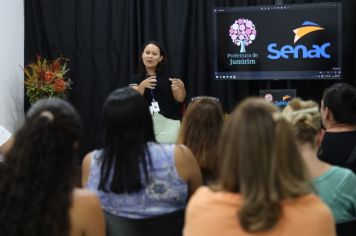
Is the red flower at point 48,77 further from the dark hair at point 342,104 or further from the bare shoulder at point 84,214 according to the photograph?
the bare shoulder at point 84,214

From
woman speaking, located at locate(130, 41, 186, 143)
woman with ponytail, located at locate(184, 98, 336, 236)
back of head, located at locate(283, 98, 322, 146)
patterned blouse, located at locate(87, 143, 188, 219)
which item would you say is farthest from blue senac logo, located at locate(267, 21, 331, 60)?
woman with ponytail, located at locate(184, 98, 336, 236)

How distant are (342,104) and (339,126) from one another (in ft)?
0.37

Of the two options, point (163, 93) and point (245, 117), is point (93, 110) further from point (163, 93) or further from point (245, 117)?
point (245, 117)

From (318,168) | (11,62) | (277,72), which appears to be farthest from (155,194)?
(11,62)

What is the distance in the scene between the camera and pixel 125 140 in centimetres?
175

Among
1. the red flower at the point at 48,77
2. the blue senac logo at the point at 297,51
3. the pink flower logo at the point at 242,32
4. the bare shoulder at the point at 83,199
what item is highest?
the pink flower logo at the point at 242,32

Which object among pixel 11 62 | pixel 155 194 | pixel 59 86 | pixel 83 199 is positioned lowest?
pixel 155 194

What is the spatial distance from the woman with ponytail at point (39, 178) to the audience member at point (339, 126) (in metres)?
1.46

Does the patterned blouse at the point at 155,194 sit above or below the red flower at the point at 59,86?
below

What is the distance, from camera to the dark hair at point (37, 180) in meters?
1.28

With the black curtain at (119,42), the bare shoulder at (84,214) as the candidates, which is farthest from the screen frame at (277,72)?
the bare shoulder at (84,214)

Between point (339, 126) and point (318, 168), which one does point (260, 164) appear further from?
point (339, 126)

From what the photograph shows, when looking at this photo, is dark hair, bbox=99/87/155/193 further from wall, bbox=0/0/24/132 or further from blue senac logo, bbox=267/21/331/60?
wall, bbox=0/0/24/132

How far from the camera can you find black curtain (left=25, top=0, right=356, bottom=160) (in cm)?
483
